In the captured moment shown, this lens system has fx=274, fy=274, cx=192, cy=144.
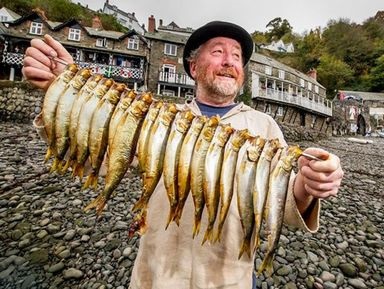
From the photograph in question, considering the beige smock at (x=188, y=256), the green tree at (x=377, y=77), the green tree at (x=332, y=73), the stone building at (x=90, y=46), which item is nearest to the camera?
the beige smock at (x=188, y=256)

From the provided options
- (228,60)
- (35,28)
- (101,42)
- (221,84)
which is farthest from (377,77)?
(221,84)

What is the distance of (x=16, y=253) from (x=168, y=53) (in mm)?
37134

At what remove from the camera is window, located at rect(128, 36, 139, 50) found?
39.1 m

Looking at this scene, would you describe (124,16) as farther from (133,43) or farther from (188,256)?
(188,256)

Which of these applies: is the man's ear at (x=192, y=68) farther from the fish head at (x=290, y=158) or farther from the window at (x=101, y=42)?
the window at (x=101, y=42)

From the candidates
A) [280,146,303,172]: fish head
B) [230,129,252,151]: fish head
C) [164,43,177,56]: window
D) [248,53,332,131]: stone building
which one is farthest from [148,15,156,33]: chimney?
[280,146,303,172]: fish head

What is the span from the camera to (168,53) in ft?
127

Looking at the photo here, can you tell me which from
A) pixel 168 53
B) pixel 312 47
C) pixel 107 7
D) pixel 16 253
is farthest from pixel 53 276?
pixel 107 7

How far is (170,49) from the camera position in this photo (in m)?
38.8

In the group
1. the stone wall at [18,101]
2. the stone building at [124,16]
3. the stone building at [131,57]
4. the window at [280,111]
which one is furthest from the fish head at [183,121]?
the stone building at [124,16]

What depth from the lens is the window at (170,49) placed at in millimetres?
38688

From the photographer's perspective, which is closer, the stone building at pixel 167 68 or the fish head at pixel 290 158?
the fish head at pixel 290 158

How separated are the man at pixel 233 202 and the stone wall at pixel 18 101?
20681 millimetres

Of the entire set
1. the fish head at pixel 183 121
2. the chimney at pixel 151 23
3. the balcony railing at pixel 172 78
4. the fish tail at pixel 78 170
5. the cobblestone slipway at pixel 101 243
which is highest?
the chimney at pixel 151 23
